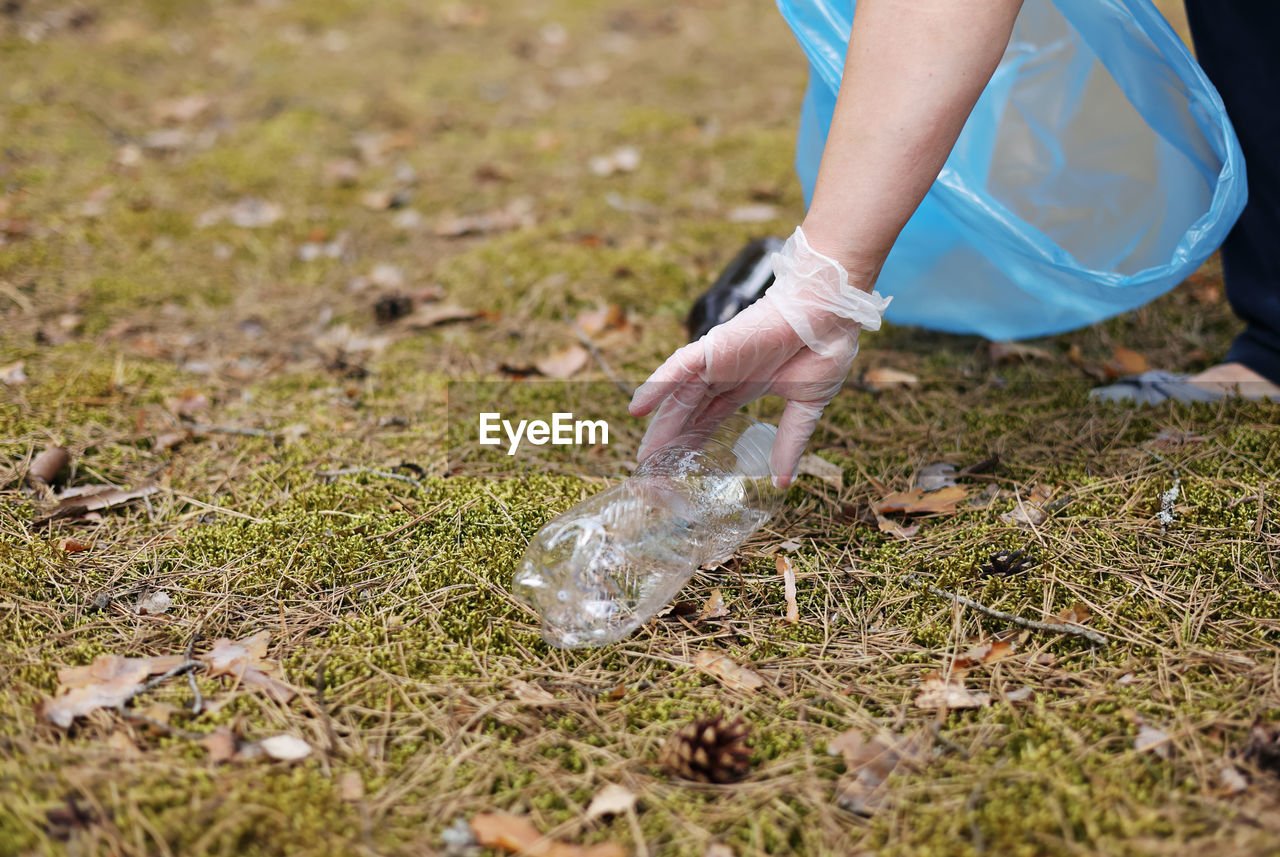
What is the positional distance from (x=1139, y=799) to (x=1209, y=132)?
5.92 ft

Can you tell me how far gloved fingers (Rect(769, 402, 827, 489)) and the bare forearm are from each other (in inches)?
13.2

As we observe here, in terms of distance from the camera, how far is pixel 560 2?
20.9 feet

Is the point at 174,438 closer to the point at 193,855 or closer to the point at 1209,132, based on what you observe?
the point at 193,855

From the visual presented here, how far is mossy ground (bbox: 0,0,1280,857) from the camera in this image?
1.34 meters

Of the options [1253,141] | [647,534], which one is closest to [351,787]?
[647,534]

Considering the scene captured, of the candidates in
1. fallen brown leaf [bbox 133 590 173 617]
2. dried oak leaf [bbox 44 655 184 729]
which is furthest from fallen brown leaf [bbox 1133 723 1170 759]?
fallen brown leaf [bbox 133 590 173 617]

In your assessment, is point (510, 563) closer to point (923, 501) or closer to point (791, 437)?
point (791, 437)

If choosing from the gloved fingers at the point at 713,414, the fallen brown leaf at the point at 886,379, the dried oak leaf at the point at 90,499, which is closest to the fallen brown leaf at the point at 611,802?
the gloved fingers at the point at 713,414

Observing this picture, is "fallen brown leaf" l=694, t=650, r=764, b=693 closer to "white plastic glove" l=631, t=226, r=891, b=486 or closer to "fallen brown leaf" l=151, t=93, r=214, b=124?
"white plastic glove" l=631, t=226, r=891, b=486

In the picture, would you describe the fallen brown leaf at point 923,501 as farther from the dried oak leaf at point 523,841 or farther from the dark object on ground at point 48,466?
the dark object on ground at point 48,466

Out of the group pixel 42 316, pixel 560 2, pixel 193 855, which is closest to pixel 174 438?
pixel 42 316

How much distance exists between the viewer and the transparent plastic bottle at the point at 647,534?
1782 mm

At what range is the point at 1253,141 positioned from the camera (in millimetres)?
2281

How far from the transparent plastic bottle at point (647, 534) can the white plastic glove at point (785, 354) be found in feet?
0.50
